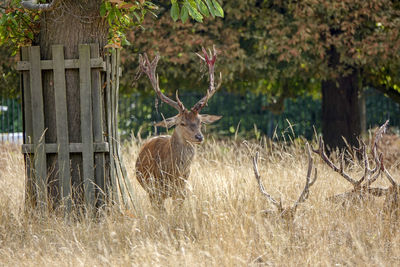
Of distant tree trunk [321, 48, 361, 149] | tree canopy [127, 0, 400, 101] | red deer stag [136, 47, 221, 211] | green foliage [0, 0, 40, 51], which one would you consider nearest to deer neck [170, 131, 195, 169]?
red deer stag [136, 47, 221, 211]

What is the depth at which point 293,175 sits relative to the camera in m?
7.14

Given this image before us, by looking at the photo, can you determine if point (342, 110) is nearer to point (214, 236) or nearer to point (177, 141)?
point (177, 141)

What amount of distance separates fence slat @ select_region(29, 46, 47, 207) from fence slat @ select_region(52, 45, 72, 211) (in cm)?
16

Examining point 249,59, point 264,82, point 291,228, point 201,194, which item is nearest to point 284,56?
point 249,59

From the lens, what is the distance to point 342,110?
12.7 m

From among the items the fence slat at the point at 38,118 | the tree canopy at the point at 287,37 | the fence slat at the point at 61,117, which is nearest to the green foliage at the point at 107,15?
the fence slat at the point at 38,118

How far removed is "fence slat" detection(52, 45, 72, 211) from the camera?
6.14m

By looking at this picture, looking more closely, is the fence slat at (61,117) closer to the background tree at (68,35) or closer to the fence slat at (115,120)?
the background tree at (68,35)

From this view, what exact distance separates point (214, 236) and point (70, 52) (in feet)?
8.12

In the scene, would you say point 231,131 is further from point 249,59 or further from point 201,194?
point 201,194

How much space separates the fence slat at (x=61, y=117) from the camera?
614 cm

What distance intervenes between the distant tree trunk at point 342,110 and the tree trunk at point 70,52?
7.40m

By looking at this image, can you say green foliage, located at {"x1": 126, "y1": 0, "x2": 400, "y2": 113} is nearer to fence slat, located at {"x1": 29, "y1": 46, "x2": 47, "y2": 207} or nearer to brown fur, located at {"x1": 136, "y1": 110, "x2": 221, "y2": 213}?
brown fur, located at {"x1": 136, "y1": 110, "x2": 221, "y2": 213}

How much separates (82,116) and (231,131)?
1107cm
